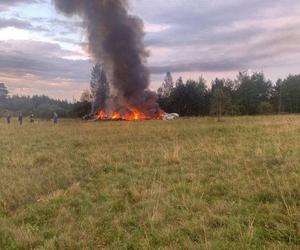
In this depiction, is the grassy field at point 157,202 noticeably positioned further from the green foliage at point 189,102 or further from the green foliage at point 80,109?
the green foliage at point 80,109

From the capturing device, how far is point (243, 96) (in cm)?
10081

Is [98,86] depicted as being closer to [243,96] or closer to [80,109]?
[80,109]

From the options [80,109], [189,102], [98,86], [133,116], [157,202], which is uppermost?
[98,86]

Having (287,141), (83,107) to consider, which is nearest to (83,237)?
(287,141)

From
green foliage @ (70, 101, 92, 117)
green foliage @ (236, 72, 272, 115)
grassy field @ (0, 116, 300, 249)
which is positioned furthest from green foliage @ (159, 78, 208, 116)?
grassy field @ (0, 116, 300, 249)

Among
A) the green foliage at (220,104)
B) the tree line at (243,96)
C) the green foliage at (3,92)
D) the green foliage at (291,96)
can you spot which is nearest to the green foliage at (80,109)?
the tree line at (243,96)

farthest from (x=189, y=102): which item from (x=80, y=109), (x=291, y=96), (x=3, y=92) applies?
(x=3, y=92)

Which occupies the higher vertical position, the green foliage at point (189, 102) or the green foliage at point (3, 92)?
the green foliage at point (3, 92)

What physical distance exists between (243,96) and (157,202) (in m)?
96.3

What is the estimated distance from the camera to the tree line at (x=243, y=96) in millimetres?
90688

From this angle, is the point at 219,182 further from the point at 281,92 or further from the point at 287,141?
the point at 281,92

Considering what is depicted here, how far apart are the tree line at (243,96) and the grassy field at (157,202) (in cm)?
6929

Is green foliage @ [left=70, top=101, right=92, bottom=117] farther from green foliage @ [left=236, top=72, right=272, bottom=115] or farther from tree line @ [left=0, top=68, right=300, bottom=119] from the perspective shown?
green foliage @ [left=236, top=72, right=272, bottom=115]

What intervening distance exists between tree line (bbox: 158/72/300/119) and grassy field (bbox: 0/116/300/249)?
2728 inches
